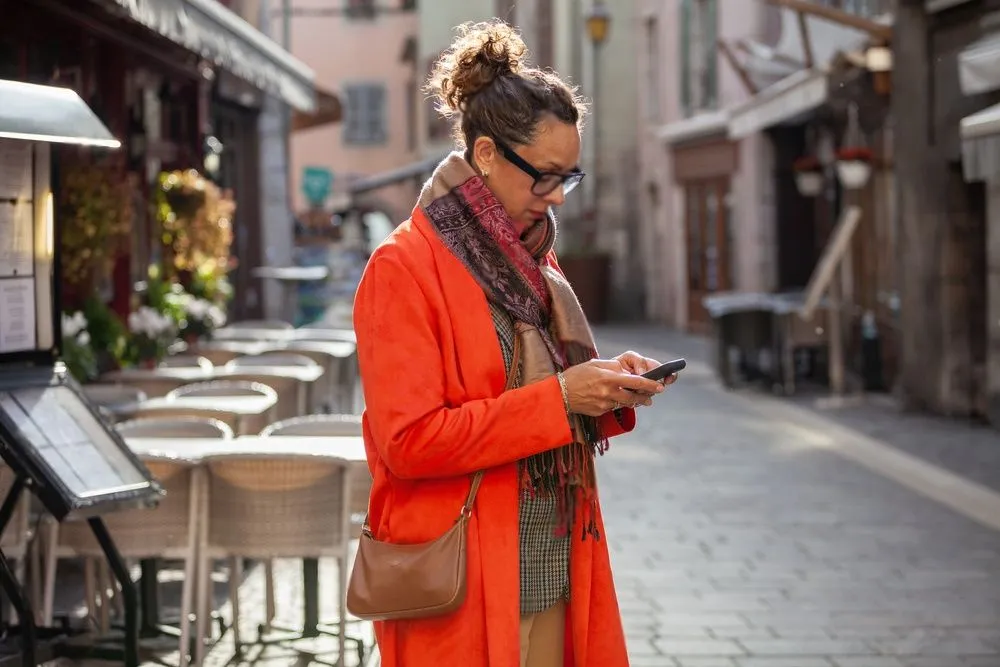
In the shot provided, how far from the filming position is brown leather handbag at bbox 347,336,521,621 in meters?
2.98

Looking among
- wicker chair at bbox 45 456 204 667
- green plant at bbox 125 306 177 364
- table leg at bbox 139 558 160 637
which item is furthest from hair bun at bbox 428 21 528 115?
green plant at bbox 125 306 177 364

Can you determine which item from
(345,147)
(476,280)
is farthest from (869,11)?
(345,147)

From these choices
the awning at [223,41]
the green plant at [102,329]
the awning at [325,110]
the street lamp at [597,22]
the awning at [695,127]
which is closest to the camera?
the awning at [223,41]

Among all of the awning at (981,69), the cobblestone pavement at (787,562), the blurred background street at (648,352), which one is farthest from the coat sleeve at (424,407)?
the awning at (981,69)

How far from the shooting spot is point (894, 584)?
7.50 metres

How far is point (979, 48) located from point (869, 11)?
16.6ft

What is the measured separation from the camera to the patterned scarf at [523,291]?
305 cm

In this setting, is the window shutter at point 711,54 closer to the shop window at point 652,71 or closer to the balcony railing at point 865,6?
the shop window at point 652,71

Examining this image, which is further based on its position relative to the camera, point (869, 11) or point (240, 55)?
point (869, 11)

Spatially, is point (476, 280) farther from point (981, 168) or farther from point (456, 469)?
point (981, 168)

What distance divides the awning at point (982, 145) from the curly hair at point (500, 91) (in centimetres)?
720

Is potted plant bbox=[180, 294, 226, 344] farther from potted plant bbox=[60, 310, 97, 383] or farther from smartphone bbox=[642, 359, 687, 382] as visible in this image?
smartphone bbox=[642, 359, 687, 382]

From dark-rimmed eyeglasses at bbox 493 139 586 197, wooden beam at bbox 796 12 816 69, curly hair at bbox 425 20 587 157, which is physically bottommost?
dark-rimmed eyeglasses at bbox 493 139 586 197

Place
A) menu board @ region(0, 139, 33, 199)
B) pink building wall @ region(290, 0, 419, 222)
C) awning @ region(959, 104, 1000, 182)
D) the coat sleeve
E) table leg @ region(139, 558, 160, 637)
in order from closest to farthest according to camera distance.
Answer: the coat sleeve
menu board @ region(0, 139, 33, 199)
table leg @ region(139, 558, 160, 637)
awning @ region(959, 104, 1000, 182)
pink building wall @ region(290, 0, 419, 222)
